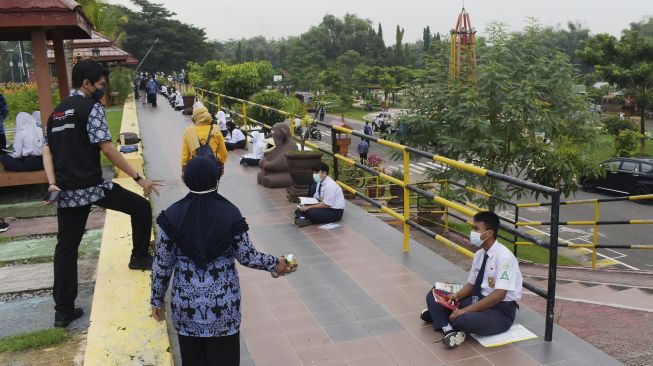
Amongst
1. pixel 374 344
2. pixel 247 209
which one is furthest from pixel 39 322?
pixel 247 209

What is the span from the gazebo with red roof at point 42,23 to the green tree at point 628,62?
2833 cm

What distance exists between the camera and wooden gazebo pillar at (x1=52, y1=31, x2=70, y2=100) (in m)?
8.67

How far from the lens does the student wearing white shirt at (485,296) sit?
390 centimetres

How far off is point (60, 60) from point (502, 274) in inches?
316

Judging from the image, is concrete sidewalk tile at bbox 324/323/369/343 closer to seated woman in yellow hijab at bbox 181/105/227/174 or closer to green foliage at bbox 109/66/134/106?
seated woman in yellow hijab at bbox 181/105/227/174

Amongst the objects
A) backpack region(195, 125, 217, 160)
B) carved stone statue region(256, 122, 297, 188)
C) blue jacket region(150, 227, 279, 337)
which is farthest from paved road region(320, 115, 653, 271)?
blue jacket region(150, 227, 279, 337)

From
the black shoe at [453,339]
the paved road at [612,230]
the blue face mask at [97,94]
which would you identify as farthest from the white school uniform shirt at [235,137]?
the black shoe at [453,339]

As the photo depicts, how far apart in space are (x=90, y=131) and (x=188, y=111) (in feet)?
59.1

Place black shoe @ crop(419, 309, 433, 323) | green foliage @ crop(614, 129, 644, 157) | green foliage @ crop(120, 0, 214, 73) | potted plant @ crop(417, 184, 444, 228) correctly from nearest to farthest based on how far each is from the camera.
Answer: black shoe @ crop(419, 309, 433, 323) → potted plant @ crop(417, 184, 444, 228) → green foliage @ crop(614, 129, 644, 157) → green foliage @ crop(120, 0, 214, 73)

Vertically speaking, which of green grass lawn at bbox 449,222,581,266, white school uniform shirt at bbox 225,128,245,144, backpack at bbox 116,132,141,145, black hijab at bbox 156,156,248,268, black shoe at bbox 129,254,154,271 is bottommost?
green grass lawn at bbox 449,222,581,266

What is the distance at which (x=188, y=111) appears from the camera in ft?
70.3

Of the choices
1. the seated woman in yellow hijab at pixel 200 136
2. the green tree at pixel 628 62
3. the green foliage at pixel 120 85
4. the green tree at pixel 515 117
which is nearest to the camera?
the seated woman in yellow hijab at pixel 200 136

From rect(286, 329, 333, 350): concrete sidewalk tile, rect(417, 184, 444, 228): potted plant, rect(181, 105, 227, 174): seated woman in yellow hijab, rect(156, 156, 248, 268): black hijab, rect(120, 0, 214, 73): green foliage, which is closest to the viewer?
rect(156, 156, 248, 268): black hijab

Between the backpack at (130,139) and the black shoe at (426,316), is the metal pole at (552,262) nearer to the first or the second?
the black shoe at (426,316)
